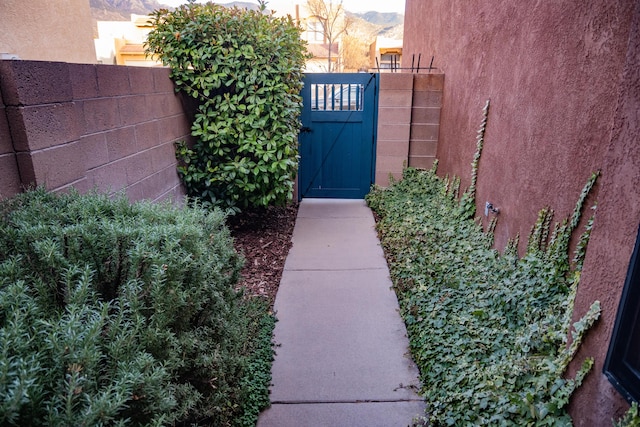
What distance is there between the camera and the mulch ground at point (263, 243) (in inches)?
180

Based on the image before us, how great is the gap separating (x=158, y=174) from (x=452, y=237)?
3350 millimetres

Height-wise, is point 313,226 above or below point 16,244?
below

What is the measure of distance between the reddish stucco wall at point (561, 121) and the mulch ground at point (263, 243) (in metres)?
2.42

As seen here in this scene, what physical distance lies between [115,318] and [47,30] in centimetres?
918

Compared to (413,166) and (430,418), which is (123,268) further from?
(413,166)

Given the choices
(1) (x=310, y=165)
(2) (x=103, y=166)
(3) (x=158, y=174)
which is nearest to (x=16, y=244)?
(2) (x=103, y=166)

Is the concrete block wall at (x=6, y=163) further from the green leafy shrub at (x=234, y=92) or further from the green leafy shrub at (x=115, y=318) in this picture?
the green leafy shrub at (x=234, y=92)

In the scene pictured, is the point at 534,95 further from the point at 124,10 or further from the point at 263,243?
the point at 124,10

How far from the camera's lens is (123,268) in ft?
6.19

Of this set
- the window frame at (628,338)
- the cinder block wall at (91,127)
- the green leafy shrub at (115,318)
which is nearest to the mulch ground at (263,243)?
the cinder block wall at (91,127)

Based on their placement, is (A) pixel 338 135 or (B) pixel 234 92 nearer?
(B) pixel 234 92

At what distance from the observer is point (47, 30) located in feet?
27.7

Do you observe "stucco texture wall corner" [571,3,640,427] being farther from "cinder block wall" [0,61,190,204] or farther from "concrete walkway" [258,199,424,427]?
"cinder block wall" [0,61,190,204]

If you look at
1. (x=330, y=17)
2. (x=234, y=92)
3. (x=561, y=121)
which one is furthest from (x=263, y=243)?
(x=330, y=17)
